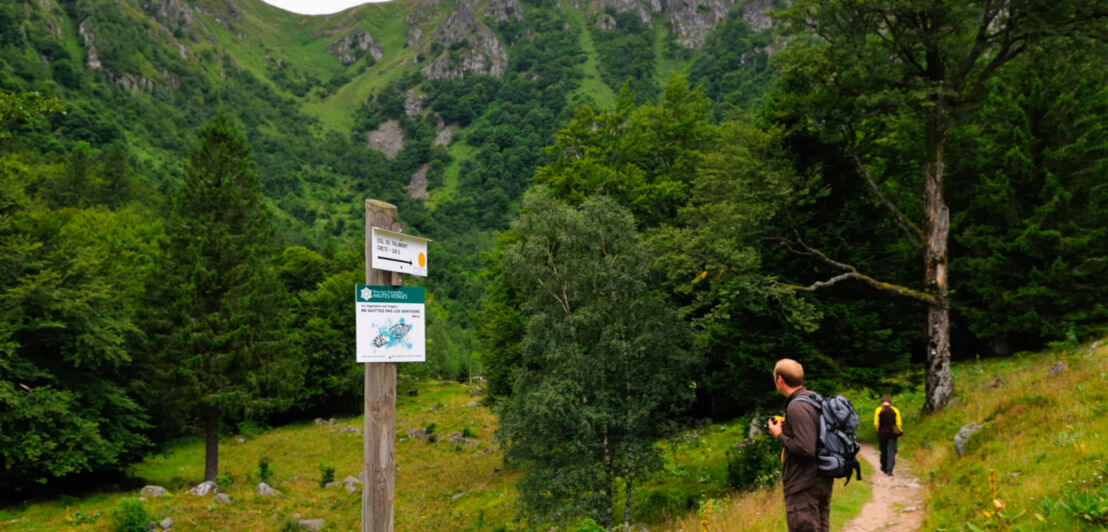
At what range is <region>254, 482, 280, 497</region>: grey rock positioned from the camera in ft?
74.3

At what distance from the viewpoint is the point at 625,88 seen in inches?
1096

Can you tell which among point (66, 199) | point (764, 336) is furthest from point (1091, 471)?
point (66, 199)

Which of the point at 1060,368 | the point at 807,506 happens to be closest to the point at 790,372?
the point at 807,506

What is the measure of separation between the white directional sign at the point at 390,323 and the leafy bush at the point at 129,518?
1599cm

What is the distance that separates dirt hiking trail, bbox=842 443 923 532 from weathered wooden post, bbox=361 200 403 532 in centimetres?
791

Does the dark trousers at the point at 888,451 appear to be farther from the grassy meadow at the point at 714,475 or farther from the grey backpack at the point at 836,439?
the grey backpack at the point at 836,439

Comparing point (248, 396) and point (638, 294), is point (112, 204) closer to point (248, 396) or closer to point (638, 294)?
point (248, 396)

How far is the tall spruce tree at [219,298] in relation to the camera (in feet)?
82.7

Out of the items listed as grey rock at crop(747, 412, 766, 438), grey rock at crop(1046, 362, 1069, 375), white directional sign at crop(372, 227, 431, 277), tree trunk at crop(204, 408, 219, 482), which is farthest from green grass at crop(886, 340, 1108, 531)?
tree trunk at crop(204, 408, 219, 482)

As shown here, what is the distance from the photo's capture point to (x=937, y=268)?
55.0ft

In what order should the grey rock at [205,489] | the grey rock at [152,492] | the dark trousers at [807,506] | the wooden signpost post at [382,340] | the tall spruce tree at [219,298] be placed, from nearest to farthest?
1. the dark trousers at [807,506]
2. the wooden signpost post at [382,340]
3. the grey rock at [152,492]
4. the grey rock at [205,489]
5. the tall spruce tree at [219,298]

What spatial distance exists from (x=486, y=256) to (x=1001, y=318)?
72.3 feet

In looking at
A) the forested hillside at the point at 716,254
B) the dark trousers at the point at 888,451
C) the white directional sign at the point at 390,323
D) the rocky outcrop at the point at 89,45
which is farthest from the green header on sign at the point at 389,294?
the rocky outcrop at the point at 89,45

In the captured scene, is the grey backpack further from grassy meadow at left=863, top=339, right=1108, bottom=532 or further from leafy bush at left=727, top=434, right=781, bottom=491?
leafy bush at left=727, top=434, right=781, bottom=491
